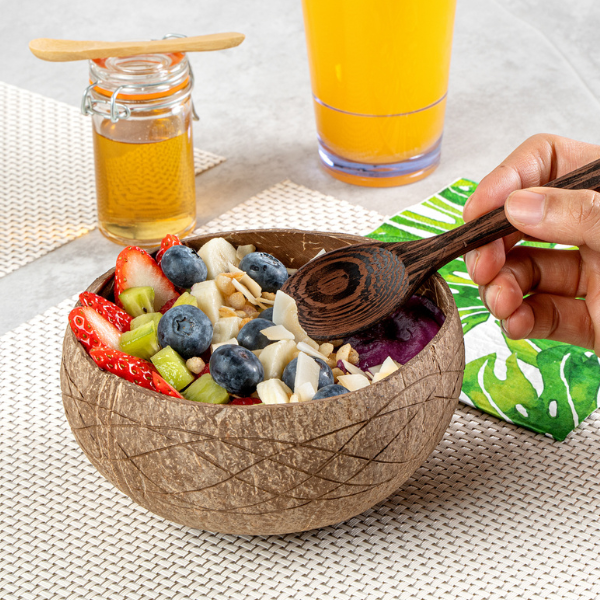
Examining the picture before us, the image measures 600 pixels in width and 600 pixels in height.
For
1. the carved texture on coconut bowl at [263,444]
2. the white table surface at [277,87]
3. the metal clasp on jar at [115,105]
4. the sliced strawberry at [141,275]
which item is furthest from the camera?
the white table surface at [277,87]

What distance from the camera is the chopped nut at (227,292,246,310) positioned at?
3.11 feet

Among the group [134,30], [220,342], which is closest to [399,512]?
[220,342]

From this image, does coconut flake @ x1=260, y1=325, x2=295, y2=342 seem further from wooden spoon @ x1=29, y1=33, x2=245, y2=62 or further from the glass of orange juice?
the glass of orange juice

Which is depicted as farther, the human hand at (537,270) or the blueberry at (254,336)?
the human hand at (537,270)

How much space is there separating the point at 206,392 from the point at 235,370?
5 cm

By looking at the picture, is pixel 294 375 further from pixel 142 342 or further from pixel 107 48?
pixel 107 48

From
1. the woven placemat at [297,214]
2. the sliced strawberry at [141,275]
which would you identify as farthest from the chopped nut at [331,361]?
the woven placemat at [297,214]

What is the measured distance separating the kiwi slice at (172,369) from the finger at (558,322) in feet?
1.56

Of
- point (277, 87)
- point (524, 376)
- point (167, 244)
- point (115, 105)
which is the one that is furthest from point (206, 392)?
point (277, 87)

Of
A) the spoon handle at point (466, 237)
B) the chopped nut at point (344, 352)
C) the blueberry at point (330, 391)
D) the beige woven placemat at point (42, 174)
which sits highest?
the spoon handle at point (466, 237)

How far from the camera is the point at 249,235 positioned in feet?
3.38

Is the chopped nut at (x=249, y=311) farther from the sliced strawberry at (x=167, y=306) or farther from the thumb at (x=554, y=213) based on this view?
the thumb at (x=554, y=213)

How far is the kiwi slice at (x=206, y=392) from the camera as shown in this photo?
0.82m

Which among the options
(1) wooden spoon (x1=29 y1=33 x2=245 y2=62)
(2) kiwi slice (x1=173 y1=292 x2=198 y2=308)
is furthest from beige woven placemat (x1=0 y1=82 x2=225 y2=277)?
(2) kiwi slice (x1=173 y1=292 x2=198 y2=308)
